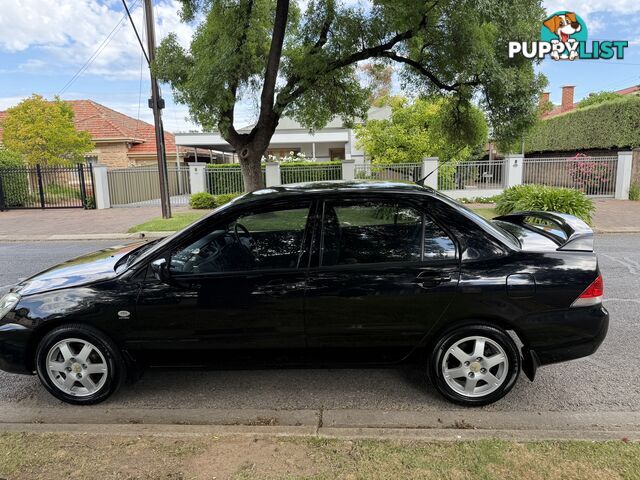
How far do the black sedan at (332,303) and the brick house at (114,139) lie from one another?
94.1 ft

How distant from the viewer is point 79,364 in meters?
3.36

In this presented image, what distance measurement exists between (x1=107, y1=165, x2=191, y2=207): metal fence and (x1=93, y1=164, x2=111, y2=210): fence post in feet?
1.11

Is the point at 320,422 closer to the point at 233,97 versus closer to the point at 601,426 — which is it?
the point at 601,426

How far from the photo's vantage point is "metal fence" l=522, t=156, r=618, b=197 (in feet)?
67.3

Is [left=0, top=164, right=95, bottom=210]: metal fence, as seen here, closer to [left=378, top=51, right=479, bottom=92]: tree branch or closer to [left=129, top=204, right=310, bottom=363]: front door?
[left=378, top=51, right=479, bottom=92]: tree branch

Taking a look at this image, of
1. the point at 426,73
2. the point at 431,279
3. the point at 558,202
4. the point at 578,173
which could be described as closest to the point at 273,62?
the point at 426,73

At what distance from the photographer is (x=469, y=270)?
324cm

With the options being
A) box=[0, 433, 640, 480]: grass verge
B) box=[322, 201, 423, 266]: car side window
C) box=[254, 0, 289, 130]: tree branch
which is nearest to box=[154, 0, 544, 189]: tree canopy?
box=[254, 0, 289, 130]: tree branch

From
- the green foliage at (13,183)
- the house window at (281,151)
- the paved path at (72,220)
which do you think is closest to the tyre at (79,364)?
the paved path at (72,220)

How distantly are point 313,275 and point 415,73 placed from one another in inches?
427

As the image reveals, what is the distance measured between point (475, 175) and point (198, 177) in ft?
42.2

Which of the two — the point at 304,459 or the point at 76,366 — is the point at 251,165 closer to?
the point at 76,366

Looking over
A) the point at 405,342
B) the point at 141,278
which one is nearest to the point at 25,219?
the point at 141,278

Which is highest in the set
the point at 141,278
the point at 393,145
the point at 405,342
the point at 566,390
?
the point at 393,145
